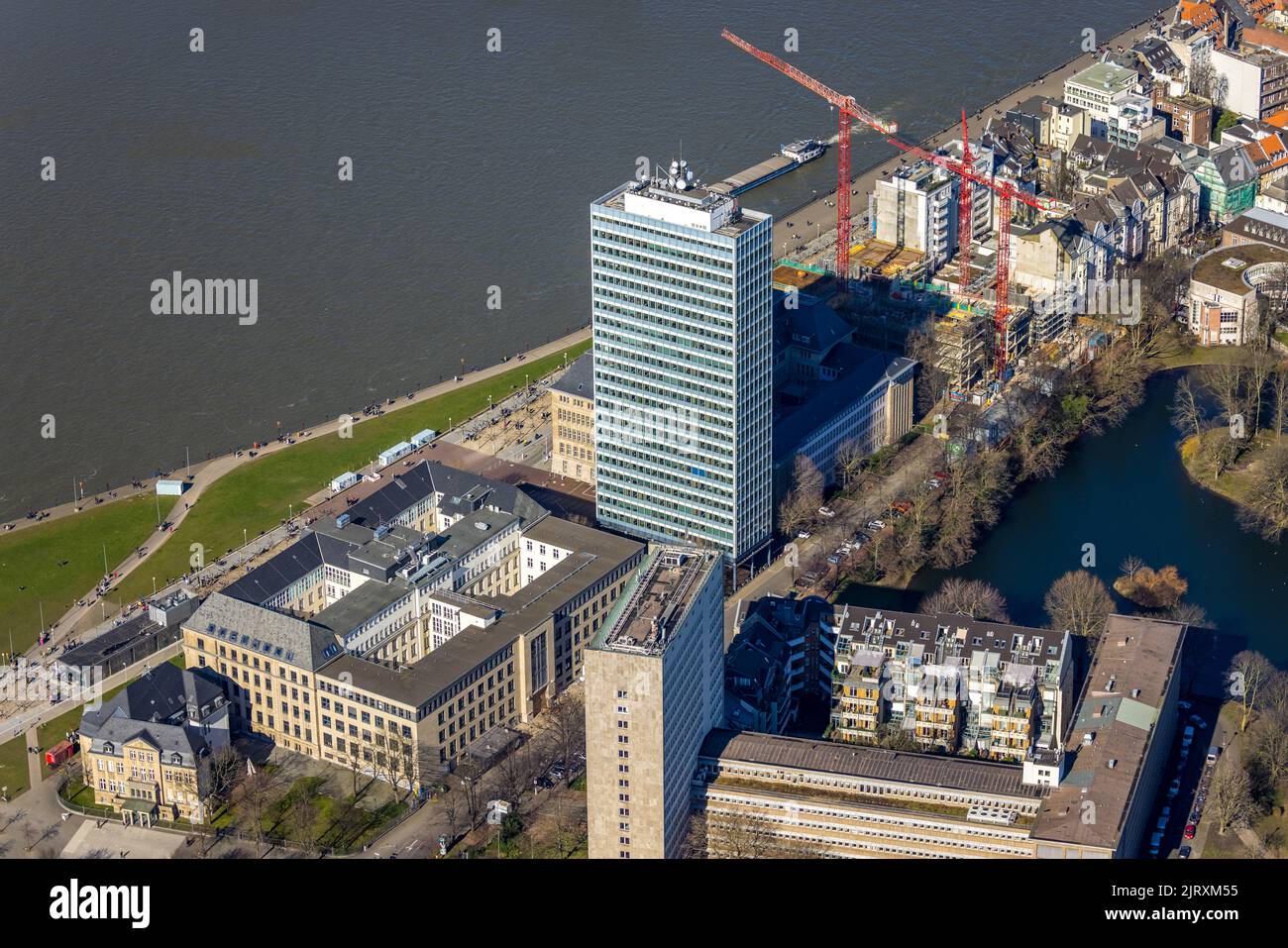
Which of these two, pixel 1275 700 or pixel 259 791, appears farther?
pixel 1275 700

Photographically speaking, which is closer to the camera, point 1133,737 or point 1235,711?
point 1133,737

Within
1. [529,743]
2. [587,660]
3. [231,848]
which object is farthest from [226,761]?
[587,660]

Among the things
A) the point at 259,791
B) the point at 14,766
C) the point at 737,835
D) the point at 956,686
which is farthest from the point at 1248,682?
the point at 14,766

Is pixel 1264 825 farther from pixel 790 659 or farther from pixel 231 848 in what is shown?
pixel 231 848

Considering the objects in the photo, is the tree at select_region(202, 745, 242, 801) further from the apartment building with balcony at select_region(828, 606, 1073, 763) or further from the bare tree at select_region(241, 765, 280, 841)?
the apartment building with balcony at select_region(828, 606, 1073, 763)

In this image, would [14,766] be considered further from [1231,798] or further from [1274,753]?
[1274,753]

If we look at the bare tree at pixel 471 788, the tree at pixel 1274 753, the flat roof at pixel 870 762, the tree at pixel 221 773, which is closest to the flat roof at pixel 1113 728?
the flat roof at pixel 870 762
